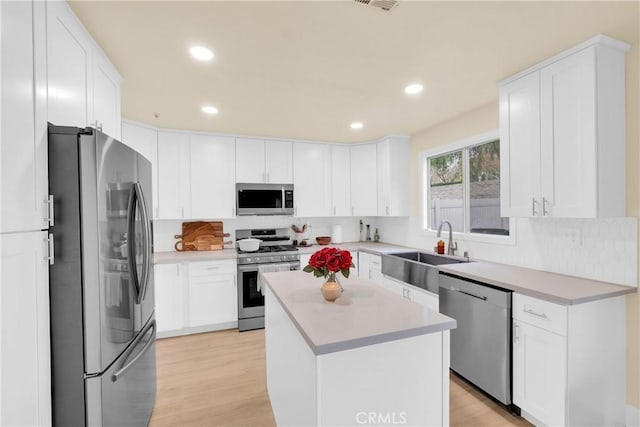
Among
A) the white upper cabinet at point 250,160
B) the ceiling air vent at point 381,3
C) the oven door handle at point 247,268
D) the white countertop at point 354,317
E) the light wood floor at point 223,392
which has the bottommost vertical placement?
the light wood floor at point 223,392

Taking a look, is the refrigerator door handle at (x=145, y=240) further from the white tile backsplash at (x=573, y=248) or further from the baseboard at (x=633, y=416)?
the baseboard at (x=633, y=416)

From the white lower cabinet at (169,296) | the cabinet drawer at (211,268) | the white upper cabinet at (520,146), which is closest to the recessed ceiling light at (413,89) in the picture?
the white upper cabinet at (520,146)

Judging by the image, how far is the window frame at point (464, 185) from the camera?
2.82 meters

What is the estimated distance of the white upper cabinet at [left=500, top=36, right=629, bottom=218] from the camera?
5.95 ft

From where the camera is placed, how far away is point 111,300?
1.43 metres

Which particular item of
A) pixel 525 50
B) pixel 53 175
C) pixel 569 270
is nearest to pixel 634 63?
pixel 525 50

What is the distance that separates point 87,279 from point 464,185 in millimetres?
3462

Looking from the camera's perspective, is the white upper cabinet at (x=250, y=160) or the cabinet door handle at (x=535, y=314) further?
the white upper cabinet at (x=250, y=160)

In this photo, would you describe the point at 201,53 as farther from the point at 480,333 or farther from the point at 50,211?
the point at 480,333

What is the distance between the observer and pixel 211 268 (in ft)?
11.7

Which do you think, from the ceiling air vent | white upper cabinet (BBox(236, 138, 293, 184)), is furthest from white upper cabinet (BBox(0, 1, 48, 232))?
white upper cabinet (BBox(236, 138, 293, 184))

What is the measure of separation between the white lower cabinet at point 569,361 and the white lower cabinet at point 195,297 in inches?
117

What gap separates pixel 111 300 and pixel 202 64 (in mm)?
1613

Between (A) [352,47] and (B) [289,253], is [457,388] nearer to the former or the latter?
(B) [289,253]
